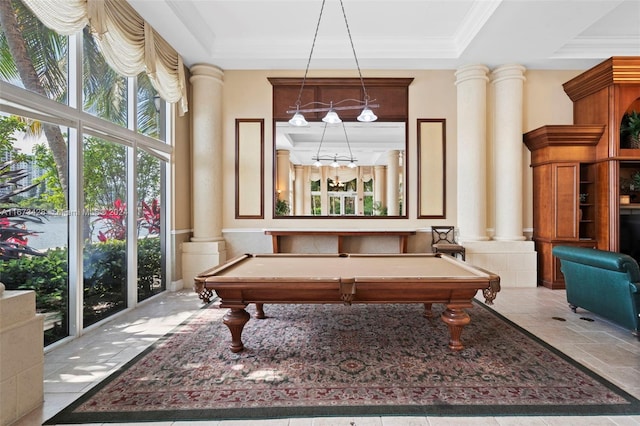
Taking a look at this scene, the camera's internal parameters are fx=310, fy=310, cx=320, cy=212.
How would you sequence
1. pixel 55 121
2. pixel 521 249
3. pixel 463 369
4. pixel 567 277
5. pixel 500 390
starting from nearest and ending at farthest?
1. pixel 500 390
2. pixel 463 369
3. pixel 55 121
4. pixel 567 277
5. pixel 521 249

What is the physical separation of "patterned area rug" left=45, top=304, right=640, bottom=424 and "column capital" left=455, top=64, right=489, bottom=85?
3947mm

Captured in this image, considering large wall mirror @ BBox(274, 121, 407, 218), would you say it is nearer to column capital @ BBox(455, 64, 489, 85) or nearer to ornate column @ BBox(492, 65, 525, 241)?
column capital @ BBox(455, 64, 489, 85)

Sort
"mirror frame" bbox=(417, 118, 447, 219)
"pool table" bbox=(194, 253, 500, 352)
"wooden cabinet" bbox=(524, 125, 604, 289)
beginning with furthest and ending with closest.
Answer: "mirror frame" bbox=(417, 118, 447, 219) < "wooden cabinet" bbox=(524, 125, 604, 289) < "pool table" bbox=(194, 253, 500, 352)

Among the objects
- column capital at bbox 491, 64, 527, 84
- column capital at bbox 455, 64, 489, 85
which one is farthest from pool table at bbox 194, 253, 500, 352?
column capital at bbox 491, 64, 527, 84

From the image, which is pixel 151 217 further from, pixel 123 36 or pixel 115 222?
pixel 123 36

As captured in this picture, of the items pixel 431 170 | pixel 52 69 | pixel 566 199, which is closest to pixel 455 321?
pixel 431 170

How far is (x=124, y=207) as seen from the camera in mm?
3871

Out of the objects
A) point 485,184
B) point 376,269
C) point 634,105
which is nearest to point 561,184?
point 485,184

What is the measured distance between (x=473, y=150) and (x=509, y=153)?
579 millimetres

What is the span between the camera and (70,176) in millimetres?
3045

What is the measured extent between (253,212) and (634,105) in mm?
6319

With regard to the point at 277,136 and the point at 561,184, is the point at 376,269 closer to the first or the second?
the point at 277,136

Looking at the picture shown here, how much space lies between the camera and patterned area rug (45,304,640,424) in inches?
76.9

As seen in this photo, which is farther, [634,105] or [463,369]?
[634,105]
